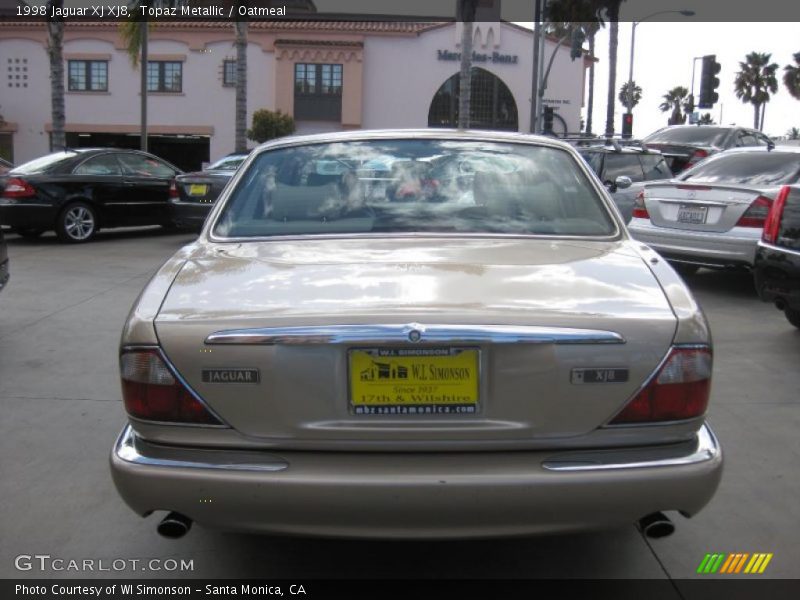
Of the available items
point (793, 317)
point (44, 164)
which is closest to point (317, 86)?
point (44, 164)

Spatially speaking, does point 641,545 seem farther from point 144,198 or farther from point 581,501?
point 144,198

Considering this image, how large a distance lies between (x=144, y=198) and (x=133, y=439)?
36.5ft

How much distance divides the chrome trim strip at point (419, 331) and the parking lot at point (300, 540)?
108cm

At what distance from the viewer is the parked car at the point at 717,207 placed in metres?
8.50

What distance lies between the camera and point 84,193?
12703mm

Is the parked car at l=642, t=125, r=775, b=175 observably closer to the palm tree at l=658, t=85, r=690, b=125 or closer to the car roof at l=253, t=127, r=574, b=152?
the car roof at l=253, t=127, r=574, b=152

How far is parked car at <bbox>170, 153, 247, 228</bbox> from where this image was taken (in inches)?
491

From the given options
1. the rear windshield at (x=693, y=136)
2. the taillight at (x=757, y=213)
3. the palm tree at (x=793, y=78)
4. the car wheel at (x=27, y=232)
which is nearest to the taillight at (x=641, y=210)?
the taillight at (x=757, y=213)

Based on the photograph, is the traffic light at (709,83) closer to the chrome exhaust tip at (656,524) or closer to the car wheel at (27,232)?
the car wheel at (27,232)

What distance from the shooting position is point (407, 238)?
3.50 metres

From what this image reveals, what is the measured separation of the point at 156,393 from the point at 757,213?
23.5 feet

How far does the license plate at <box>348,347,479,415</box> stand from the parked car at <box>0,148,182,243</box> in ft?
35.2

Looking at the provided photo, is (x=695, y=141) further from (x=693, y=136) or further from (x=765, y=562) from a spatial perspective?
(x=765, y=562)

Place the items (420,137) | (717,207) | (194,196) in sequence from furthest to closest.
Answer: (194,196) → (717,207) → (420,137)
